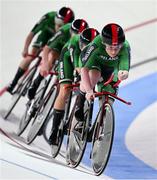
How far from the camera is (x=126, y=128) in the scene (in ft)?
28.9

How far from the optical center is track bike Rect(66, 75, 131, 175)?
627 centimetres

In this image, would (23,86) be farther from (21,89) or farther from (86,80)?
(86,80)

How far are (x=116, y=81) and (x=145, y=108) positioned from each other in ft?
9.72

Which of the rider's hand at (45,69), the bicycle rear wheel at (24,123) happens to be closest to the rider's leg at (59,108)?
the rider's hand at (45,69)

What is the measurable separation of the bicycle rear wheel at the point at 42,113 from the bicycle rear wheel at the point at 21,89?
0.89 meters

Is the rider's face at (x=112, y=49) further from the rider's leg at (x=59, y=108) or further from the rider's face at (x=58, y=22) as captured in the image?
the rider's face at (x=58, y=22)

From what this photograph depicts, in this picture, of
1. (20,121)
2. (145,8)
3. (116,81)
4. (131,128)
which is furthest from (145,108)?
(145,8)

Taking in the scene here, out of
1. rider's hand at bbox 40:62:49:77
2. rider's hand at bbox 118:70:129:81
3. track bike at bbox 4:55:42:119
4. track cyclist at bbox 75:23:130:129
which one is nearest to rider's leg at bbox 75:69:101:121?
track cyclist at bbox 75:23:130:129

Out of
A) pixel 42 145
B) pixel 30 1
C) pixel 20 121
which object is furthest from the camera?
pixel 30 1

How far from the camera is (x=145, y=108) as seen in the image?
31.3 ft

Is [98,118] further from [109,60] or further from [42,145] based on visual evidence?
[42,145]

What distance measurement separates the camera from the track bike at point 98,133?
6266mm

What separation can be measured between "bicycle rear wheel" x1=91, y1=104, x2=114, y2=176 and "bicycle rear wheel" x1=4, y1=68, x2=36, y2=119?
2745 mm

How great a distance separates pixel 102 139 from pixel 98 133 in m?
0.10
